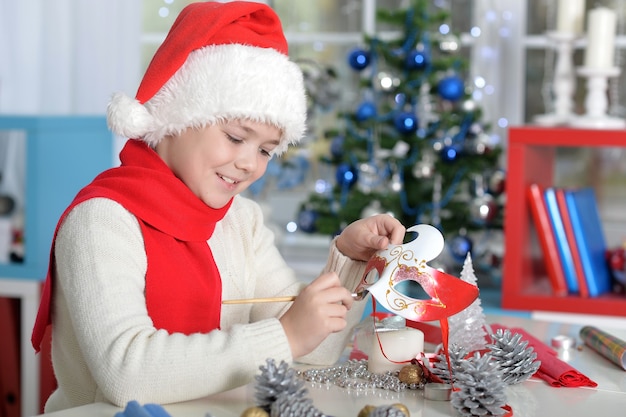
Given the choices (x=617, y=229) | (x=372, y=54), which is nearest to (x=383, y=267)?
(x=372, y=54)

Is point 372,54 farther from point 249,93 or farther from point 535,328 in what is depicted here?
point 249,93

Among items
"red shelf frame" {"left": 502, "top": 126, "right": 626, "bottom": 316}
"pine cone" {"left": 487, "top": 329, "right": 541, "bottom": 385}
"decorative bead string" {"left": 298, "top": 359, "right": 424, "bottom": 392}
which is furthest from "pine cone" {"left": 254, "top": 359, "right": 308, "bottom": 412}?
"red shelf frame" {"left": 502, "top": 126, "right": 626, "bottom": 316}

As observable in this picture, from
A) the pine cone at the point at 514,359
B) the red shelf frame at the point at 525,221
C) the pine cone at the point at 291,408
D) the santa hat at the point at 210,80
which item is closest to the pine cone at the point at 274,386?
the pine cone at the point at 291,408

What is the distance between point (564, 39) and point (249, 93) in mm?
1531

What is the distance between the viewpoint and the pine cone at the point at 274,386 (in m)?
1.02

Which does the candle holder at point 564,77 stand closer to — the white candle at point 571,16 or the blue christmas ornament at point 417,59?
the white candle at point 571,16

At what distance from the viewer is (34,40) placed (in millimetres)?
3102

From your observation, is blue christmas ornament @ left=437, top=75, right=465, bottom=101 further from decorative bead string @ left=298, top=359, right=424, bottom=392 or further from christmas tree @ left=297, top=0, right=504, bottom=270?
decorative bead string @ left=298, top=359, right=424, bottom=392

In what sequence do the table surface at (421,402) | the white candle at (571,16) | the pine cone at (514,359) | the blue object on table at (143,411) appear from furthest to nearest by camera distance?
the white candle at (571,16)
the pine cone at (514,359)
the table surface at (421,402)
the blue object on table at (143,411)

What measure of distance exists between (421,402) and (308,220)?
5.33ft

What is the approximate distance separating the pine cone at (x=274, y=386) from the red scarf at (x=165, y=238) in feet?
1.03

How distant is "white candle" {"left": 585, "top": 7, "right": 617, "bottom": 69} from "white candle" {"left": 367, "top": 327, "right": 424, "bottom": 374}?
1.49m

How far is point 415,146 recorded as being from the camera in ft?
8.80

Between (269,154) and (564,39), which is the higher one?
(564,39)
